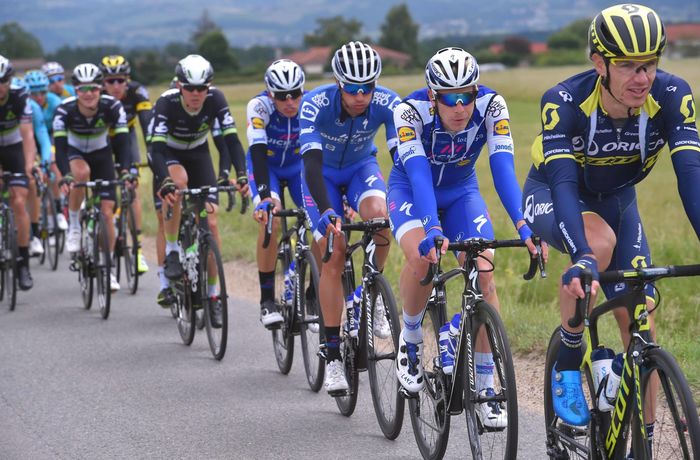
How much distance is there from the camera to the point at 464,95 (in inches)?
214

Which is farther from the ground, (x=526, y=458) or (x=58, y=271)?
(x=58, y=271)

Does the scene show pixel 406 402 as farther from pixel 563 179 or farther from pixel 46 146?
pixel 46 146

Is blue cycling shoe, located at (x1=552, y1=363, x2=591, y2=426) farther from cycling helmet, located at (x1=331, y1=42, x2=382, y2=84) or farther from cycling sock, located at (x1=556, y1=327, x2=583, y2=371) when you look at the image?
cycling helmet, located at (x1=331, y1=42, x2=382, y2=84)

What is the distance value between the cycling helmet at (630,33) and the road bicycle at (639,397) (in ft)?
2.90

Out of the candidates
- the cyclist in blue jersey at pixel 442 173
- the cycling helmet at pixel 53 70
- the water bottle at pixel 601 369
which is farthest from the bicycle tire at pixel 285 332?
the cycling helmet at pixel 53 70

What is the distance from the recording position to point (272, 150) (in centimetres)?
854

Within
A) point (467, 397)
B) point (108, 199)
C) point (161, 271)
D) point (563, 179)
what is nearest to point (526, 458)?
point (467, 397)

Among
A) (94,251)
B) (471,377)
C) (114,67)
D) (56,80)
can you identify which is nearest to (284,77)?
(94,251)

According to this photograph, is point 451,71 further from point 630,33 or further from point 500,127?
point 630,33

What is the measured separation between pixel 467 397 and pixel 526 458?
2.35 feet

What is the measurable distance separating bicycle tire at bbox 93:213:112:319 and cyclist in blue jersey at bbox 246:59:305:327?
2.28 metres

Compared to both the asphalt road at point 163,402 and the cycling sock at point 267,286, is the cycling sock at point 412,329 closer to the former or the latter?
the asphalt road at point 163,402

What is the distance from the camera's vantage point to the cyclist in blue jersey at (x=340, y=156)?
21.5ft

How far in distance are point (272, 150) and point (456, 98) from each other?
10.9ft
